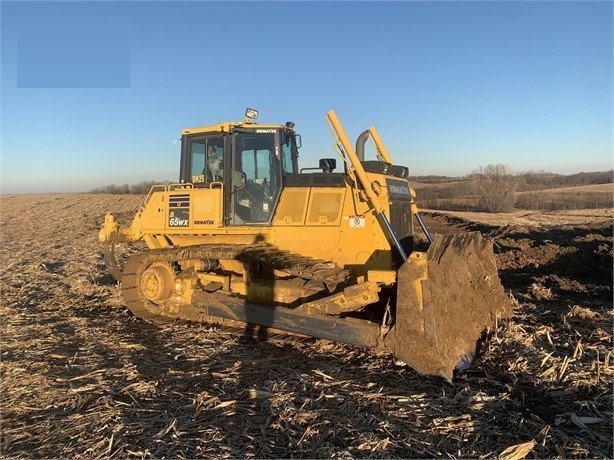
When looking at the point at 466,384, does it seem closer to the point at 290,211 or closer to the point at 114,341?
the point at 290,211

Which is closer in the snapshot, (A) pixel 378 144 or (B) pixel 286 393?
(B) pixel 286 393

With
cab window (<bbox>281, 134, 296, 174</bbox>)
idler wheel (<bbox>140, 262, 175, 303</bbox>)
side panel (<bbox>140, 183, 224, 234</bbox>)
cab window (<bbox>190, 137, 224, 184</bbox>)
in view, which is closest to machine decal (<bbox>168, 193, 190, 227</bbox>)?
side panel (<bbox>140, 183, 224, 234</bbox>)

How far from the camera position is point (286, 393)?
533cm

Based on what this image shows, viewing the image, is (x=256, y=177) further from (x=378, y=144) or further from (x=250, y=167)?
(x=378, y=144)

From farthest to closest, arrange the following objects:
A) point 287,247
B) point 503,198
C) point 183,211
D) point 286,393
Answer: point 503,198, point 183,211, point 287,247, point 286,393

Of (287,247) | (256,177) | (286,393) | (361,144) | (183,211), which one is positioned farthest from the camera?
(183,211)

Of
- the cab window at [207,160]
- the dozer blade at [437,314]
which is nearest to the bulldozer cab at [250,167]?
the cab window at [207,160]

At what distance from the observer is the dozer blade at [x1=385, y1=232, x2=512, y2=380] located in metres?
5.71

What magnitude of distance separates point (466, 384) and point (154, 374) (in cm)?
357

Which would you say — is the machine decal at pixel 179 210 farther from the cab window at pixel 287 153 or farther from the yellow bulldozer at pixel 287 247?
the cab window at pixel 287 153

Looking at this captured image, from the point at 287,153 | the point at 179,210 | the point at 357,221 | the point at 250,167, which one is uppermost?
the point at 287,153

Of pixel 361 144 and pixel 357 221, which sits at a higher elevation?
pixel 361 144

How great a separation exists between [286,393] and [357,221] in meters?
3.29

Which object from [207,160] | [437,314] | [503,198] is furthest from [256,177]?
[503,198]
